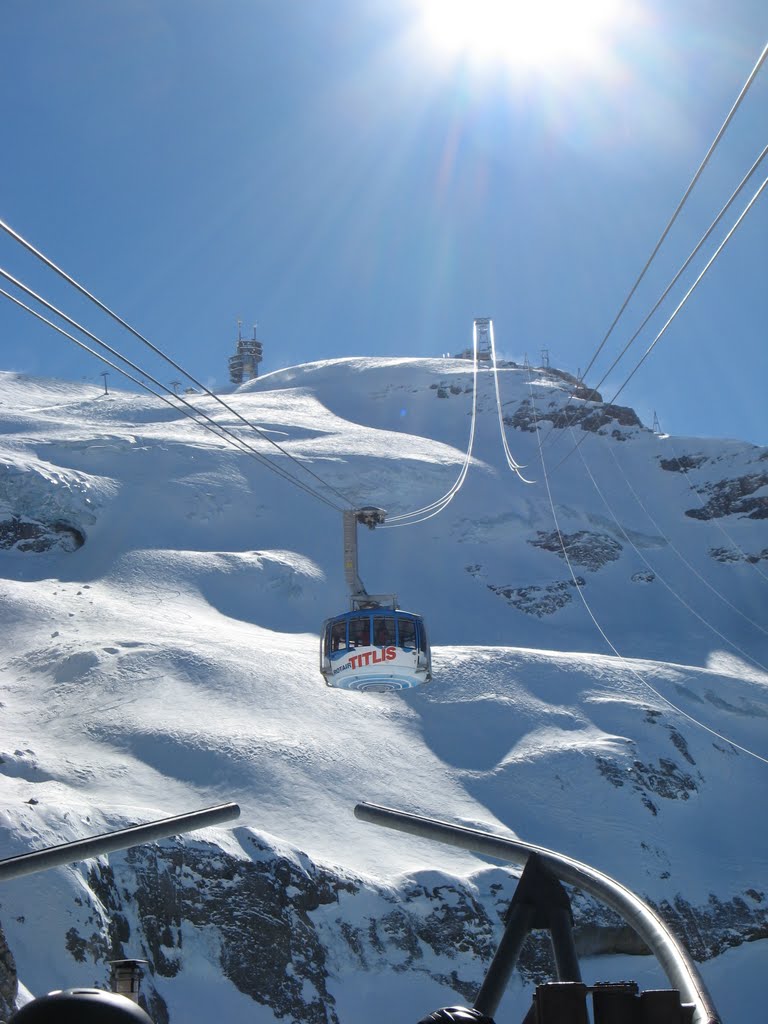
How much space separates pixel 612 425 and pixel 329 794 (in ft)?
274

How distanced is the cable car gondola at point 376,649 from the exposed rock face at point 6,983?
805cm

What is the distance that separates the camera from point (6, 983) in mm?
14000

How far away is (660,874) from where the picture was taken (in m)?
44.2

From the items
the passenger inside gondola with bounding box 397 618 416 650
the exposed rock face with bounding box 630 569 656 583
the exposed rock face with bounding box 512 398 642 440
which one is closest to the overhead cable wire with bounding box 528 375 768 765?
the exposed rock face with bounding box 630 569 656 583

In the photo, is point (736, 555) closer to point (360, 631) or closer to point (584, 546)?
point (584, 546)

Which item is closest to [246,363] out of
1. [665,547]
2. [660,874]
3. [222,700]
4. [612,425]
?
[612,425]

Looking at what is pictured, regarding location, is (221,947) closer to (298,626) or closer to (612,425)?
(298,626)

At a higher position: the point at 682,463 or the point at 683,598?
the point at 682,463

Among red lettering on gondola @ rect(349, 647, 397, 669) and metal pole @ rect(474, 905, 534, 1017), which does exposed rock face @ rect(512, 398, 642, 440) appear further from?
metal pole @ rect(474, 905, 534, 1017)

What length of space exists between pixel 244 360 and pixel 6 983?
17030 cm

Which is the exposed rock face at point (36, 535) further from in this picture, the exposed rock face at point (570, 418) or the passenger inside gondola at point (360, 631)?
the passenger inside gondola at point (360, 631)

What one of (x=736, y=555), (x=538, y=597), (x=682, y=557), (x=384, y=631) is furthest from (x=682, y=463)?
(x=384, y=631)

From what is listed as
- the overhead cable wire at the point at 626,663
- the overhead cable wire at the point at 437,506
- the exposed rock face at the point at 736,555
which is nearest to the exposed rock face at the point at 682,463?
the overhead cable wire at the point at 626,663

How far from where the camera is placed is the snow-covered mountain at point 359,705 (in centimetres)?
3328
